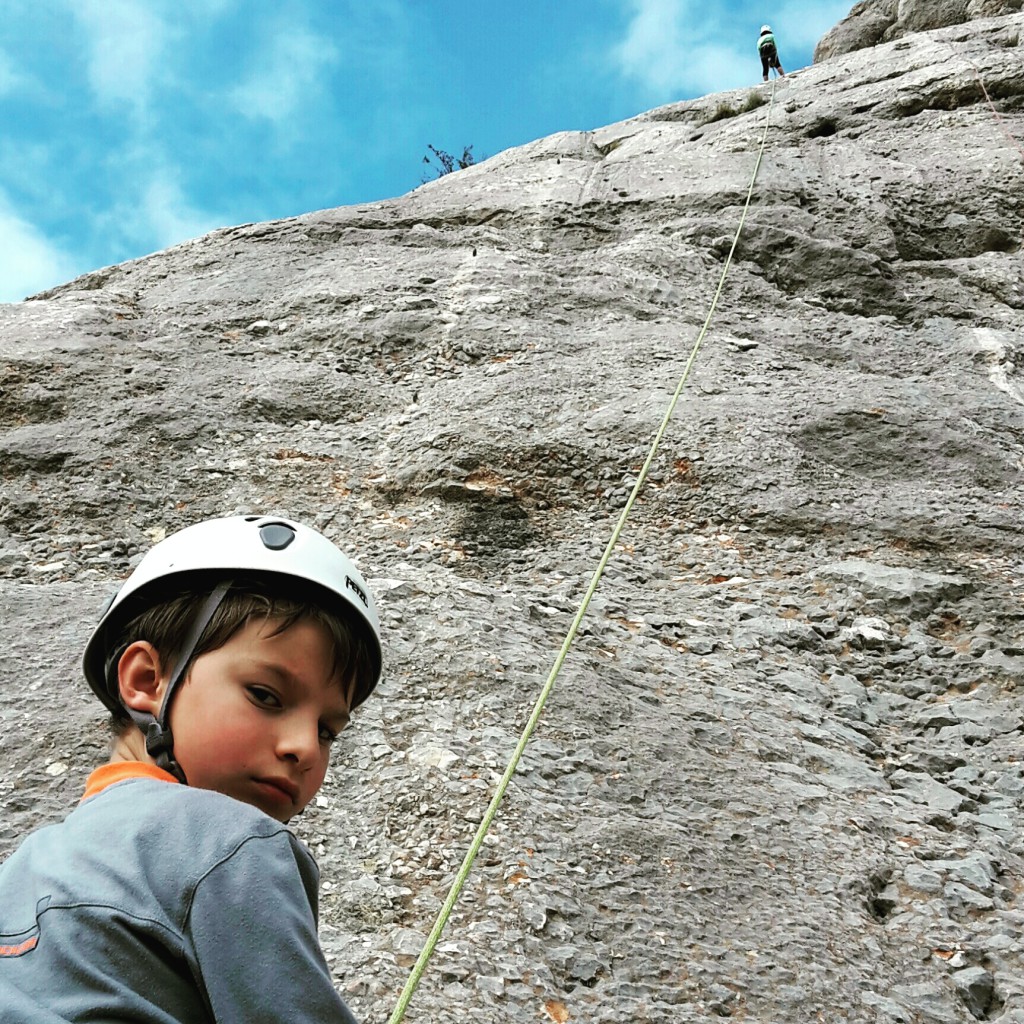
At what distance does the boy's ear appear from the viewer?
1.88 metres

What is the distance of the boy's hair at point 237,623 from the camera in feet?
6.32

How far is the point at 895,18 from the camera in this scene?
14805 millimetres

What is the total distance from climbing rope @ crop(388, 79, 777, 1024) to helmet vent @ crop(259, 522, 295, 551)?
850 millimetres

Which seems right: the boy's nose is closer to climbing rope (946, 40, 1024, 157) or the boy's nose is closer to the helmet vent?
the helmet vent

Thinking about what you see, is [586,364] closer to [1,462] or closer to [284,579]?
[1,462]

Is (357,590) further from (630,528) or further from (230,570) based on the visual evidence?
(630,528)

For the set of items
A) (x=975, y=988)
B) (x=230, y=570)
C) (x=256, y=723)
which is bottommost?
(x=975, y=988)

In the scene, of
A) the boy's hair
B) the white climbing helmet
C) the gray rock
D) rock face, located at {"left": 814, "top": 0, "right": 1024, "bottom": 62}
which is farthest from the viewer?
rock face, located at {"left": 814, "top": 0, "right": 1024, "bottom": 62}

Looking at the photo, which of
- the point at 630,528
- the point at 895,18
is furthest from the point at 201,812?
the point at 895,18

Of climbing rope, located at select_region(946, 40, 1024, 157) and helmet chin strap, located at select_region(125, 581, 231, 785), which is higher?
climbing rope, located at select_region(946, 40, 1024, 157)

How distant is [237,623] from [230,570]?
17 centimetres

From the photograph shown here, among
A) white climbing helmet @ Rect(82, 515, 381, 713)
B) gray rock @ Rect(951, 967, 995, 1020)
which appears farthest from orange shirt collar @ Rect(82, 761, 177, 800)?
gray rock @ Rect(951, 967, 995, 1020)

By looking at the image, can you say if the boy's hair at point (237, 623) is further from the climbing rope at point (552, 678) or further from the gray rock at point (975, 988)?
the gray rock at point (975, 988)

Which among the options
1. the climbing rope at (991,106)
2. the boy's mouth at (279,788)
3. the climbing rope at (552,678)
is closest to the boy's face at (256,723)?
the boy's mouth at (279,788)
